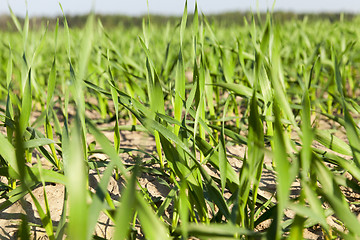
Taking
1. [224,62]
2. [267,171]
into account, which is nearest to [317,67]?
[224,62]

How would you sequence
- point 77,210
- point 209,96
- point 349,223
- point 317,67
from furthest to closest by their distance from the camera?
1. point 317,67
2. point 209,96
3. point 349,223
4. point 77,210

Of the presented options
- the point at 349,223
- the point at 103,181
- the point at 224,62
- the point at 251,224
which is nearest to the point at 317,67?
the point at 224,62

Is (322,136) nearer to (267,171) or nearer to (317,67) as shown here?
(267,171)

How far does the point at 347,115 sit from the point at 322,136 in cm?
16

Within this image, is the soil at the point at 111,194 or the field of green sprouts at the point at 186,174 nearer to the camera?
the field of green sprouts at the point at 186,174

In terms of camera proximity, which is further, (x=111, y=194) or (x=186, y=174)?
(x=111, y=194)

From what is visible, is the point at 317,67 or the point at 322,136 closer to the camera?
the point at 322,136

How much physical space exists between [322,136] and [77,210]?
676mm

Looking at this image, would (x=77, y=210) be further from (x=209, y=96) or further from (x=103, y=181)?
(x=209, y=96)

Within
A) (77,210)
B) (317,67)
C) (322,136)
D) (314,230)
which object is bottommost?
(314,230)

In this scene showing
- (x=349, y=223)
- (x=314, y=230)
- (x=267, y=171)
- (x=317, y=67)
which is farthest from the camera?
(x=317, y=67)

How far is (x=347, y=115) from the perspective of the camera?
70cm

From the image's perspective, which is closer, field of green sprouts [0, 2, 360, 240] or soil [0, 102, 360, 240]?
field of green sprouts [0, 2, 360, 240]

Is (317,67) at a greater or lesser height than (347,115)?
greater
